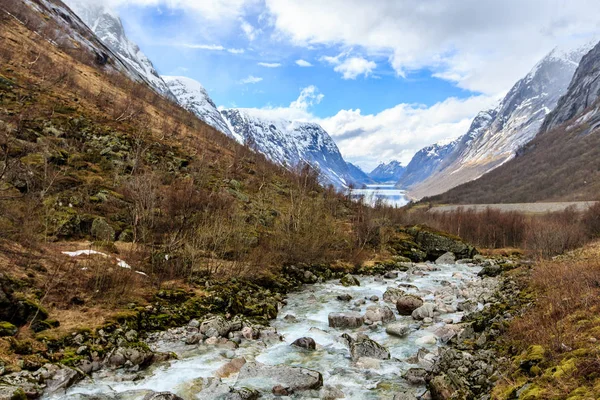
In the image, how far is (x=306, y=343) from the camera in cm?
1305

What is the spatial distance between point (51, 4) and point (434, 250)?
102765 mm

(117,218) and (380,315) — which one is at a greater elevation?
(117,218)

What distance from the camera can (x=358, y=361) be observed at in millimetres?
11766

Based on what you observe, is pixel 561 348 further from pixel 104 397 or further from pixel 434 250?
pixel 434 250

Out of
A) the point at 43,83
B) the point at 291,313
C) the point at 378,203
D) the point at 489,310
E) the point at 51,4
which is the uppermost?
the point at 51,4

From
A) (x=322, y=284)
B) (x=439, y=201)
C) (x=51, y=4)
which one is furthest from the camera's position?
(x=439, y=201)

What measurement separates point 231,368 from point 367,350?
4466mm

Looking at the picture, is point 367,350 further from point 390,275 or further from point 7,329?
point 390,275

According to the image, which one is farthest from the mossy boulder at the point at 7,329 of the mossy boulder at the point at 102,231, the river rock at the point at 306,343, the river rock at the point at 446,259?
the river rock at the point at 446,259

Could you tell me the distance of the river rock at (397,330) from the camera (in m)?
14.6

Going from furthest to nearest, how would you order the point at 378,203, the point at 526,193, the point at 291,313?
the point at 526,193 → the point at 378,203 → the point at 291,313

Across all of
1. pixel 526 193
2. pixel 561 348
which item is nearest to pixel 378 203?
pixel 561 348

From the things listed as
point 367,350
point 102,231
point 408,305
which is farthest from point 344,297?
point 102,231

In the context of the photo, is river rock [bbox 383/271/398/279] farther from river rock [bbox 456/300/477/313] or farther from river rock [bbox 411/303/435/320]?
river rock [bbox 411/303/435/320]
